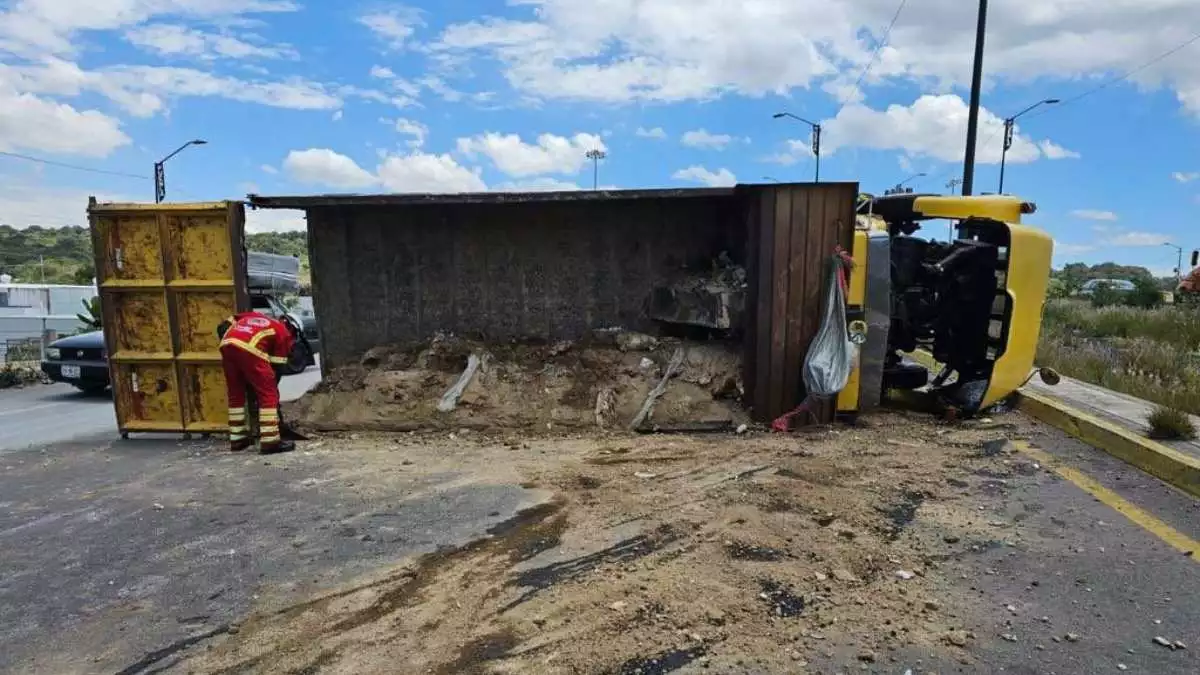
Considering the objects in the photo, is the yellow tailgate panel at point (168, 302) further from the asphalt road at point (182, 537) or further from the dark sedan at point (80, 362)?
the dark sedan at point (80, 362)

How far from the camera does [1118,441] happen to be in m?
5.86

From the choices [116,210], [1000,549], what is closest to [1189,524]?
[1000,549]

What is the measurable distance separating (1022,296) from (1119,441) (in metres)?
1.61

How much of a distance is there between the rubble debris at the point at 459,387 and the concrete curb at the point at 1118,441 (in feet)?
17.9

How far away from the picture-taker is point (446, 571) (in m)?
3.82

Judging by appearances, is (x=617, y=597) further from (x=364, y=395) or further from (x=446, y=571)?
(x=364, y=395)

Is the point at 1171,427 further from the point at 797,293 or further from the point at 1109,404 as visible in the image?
the point at 797,293

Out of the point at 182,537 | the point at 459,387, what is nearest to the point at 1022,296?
the point at 459,387

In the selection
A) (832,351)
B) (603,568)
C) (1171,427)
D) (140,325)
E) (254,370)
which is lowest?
(603,568)

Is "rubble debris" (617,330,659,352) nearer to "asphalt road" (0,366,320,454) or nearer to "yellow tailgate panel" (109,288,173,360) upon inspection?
"yellow tailgate panel" (109,288,173,360)

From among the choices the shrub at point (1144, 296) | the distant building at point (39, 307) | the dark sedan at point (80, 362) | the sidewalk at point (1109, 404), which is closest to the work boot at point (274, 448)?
the dark sedan at point (80, 362)

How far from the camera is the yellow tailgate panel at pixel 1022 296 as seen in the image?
22.7 feet

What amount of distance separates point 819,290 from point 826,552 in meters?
3.57

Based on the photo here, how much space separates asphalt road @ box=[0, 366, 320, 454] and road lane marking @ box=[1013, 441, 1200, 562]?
8.66 m
